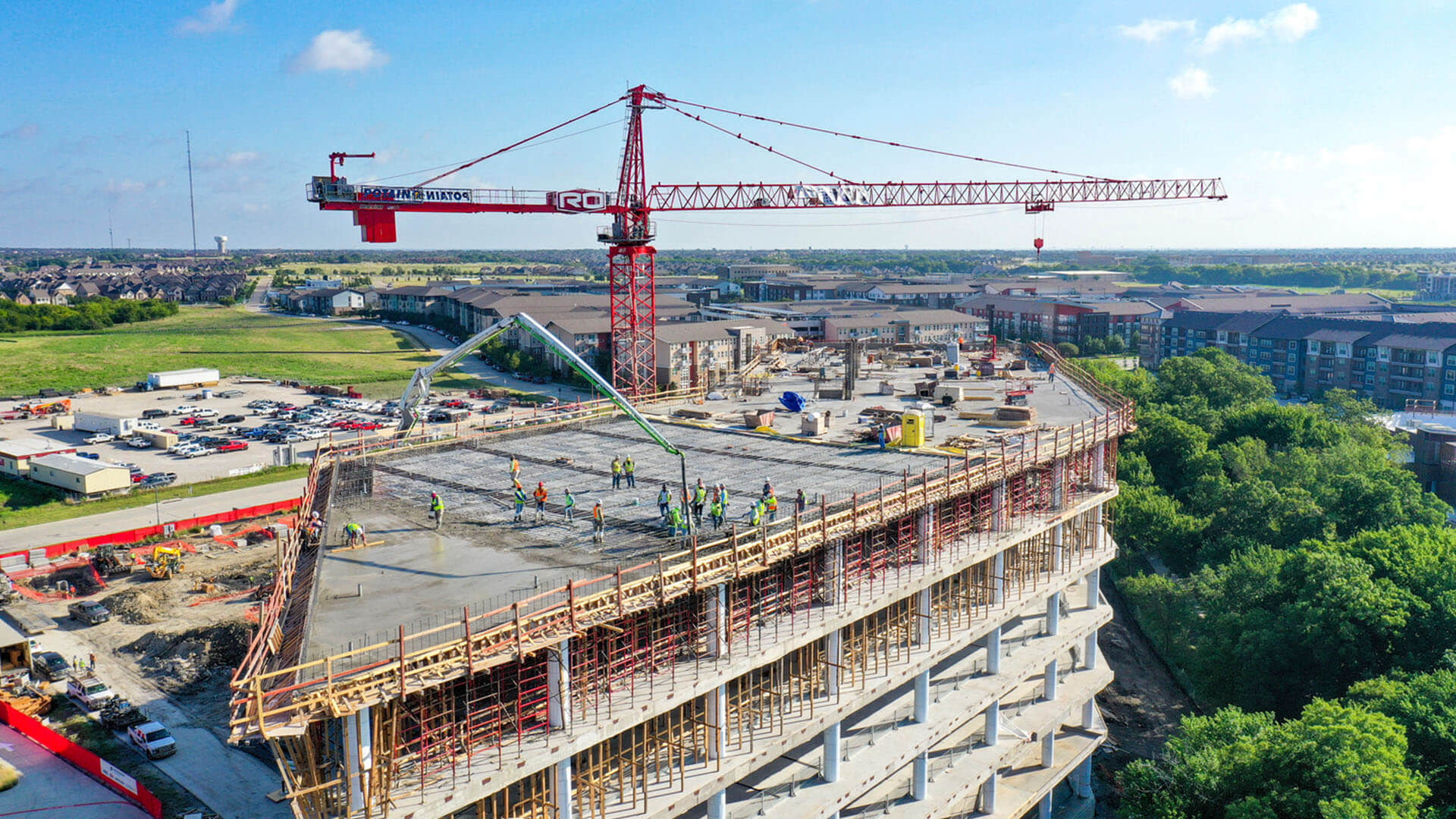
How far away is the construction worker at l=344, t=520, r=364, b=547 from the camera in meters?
30.2

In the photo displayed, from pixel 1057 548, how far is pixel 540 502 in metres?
22.0

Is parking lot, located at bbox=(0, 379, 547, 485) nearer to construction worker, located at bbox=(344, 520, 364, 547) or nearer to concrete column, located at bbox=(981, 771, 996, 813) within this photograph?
construction worker, located at bbox=(344, 520, 364, 547)

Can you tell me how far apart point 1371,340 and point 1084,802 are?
354 feet

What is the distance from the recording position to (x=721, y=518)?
104 ft

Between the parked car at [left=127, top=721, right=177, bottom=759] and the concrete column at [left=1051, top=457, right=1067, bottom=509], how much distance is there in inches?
1487

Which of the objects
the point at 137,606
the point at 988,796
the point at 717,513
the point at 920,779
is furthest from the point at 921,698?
the point at 137,606

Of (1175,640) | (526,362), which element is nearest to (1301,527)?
(1175,640)

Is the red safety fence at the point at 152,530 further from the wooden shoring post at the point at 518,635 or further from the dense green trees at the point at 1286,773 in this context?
the dense green trees at the point at 1286,773

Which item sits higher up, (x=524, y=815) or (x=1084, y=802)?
(x=524, y=815)

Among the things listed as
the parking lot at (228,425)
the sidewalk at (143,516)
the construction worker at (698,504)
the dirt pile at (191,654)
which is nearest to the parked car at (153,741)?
the dirt pile at (191,654)

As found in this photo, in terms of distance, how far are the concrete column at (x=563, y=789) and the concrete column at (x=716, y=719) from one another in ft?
15.6

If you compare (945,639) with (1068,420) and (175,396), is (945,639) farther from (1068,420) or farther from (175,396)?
(175,396)

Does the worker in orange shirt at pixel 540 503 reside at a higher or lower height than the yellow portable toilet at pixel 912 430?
lower

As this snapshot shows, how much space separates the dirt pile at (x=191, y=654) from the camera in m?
49.9
